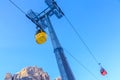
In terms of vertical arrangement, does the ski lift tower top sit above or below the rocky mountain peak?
below

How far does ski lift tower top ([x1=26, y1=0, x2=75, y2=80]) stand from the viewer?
769 centimetres

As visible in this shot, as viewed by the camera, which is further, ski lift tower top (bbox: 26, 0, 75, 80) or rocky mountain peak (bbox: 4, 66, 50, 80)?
rocky mountain peak (bbox: 4, 66, 50, 80)

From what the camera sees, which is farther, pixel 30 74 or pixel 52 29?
pixel 30 74

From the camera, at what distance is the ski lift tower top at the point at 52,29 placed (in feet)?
25.2

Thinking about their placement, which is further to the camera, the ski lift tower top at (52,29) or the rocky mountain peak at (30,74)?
the rocky mountain peak at (30,74)

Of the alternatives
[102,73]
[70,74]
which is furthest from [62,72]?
[102,73]

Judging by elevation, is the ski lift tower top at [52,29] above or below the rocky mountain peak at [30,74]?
below

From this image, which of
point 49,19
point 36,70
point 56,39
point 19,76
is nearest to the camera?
point 56,39

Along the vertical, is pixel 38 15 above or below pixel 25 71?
below

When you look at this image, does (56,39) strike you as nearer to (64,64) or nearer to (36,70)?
(64,64)

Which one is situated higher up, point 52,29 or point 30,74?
point 30,74

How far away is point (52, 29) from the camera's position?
977 cm

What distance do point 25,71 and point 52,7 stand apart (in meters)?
A: 126

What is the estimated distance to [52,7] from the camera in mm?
10773
